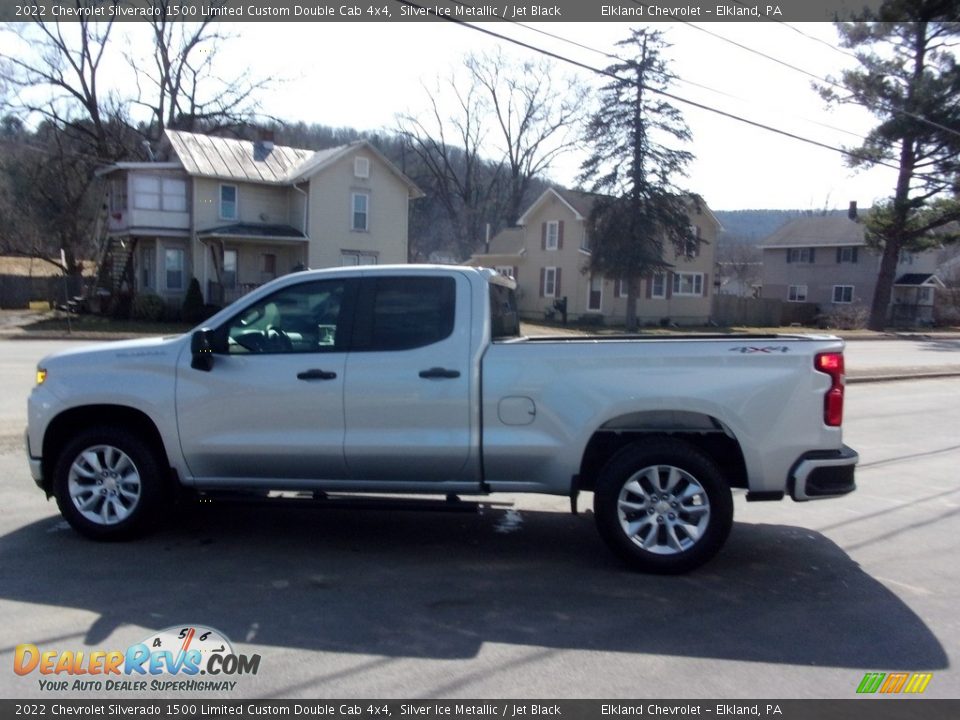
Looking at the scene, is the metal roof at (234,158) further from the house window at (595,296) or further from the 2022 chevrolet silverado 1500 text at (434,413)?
the 2022 chevrolet silverado 1500 text at (434,413)

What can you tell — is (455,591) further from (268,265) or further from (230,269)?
(268,265)

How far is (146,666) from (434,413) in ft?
7.99

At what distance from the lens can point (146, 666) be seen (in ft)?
14.8

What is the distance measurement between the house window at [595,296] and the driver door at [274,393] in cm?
4144

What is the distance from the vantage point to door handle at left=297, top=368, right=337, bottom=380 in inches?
245

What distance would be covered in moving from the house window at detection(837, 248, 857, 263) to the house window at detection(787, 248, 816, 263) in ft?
6.43

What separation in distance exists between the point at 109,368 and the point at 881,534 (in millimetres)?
6181

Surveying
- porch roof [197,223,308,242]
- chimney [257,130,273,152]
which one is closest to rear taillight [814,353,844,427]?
porch roof [197,223,308,242]

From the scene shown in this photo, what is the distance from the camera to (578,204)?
157ft

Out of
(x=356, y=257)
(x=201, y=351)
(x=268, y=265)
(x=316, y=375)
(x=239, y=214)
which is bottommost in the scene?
(x=316, y=375)

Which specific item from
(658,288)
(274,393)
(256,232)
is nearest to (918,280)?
(658,288)

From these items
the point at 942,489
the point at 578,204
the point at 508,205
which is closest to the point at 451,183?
the point at 508,205

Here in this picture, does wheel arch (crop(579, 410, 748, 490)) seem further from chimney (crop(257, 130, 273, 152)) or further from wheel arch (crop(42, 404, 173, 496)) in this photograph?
chimney (crop(257, 130, 273, 152))
